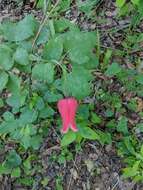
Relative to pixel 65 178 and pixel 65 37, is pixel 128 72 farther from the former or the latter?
pixel 65 37

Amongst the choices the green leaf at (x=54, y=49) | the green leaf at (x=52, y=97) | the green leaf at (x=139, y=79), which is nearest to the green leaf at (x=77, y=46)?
the green leaf at (x=54, y=49)

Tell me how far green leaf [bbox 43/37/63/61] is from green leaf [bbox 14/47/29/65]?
0.09m

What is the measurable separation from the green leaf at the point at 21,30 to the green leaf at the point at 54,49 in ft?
0.38

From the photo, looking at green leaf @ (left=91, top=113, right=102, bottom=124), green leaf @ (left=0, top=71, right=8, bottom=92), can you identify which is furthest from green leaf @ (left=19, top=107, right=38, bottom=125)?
green leaf @ (left=0, top=71, right=8, bottom=92)

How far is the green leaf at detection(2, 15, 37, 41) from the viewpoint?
5.85ft

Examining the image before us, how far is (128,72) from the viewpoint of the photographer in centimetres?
277

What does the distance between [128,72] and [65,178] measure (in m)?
0.77

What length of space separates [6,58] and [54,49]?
0.64 feet

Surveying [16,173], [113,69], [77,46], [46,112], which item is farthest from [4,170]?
[77,46]

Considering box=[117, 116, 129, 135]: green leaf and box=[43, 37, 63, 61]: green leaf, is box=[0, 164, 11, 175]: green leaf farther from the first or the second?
box=[43, 37, 63, 61]: green leaf

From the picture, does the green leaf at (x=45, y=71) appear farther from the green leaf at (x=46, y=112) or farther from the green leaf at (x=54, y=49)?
the green leaf at (x=46, y=112)

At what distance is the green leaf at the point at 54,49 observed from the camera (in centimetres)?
171

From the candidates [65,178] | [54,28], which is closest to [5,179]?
[65,178]

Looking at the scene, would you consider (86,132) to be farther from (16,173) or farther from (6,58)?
(6,58)
